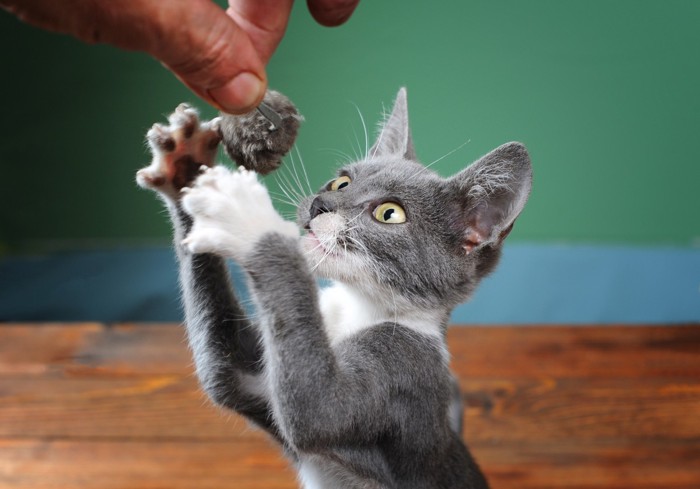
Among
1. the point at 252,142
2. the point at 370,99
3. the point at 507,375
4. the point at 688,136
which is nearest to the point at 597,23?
the point at 688,136

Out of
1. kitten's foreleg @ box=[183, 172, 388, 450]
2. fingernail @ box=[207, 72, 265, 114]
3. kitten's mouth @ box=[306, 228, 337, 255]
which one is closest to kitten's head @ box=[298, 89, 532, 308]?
kitten's mouth @ box=[306, 228, 337, 255]

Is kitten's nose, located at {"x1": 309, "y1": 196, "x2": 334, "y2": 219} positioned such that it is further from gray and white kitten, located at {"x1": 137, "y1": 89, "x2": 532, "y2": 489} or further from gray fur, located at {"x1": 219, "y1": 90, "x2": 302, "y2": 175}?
gray fur, located at {"x1": 219, "y1": 90, "x2": 302, "y2": 175}

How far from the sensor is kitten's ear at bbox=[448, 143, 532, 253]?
108 cm

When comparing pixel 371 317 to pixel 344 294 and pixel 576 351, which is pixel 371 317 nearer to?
pixel 344 294

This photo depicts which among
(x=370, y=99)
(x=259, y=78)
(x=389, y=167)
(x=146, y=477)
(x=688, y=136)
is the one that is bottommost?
(x=146, y=477)

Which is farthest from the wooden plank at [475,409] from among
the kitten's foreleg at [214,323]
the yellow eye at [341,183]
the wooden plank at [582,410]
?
the yellow eye at [341,183]

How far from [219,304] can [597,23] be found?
185 centimetres

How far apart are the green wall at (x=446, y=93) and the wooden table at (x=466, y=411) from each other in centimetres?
58

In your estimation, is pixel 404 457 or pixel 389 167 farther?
pixel 389 167

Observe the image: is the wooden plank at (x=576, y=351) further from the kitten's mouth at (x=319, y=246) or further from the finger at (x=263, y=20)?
the finger at (x=263, y=20)

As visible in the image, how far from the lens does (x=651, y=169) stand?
2619mm

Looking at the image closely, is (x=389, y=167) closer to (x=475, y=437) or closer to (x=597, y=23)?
(x=475, y=437)

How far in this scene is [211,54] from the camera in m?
0.89

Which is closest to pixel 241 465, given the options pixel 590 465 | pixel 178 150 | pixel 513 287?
pixel 590 465
